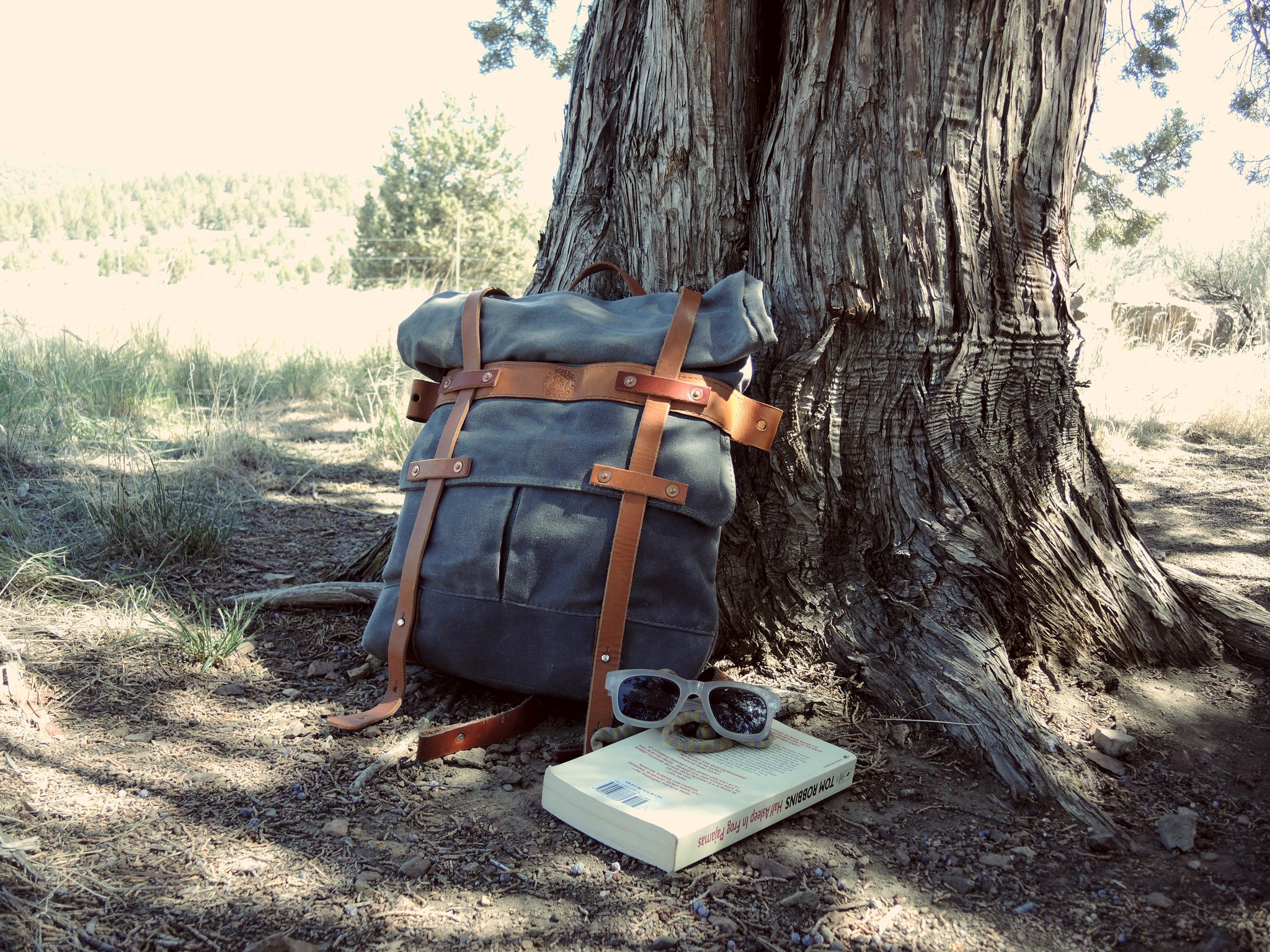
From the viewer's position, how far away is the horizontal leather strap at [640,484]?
5.62ft

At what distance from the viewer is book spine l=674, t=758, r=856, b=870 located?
4.31ft

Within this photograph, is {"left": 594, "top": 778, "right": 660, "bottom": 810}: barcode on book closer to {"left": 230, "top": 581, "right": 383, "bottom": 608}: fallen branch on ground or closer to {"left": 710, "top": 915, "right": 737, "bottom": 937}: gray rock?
{"left": 710, "top": 915, "right": 737, "bottom": 937}: gray rock

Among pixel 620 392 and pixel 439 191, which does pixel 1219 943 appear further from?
pixel 439 191

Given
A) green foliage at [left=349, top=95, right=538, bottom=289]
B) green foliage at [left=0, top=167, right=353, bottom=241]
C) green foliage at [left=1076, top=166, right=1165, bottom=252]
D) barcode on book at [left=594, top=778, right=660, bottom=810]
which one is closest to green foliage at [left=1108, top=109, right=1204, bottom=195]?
green foliage at [left=1076, top=166, right=1165, bottom=252]

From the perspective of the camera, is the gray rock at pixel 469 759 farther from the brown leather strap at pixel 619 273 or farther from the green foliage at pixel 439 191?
the green foliage at pixel 439 191

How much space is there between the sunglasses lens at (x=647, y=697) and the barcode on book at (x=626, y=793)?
0.62 ft

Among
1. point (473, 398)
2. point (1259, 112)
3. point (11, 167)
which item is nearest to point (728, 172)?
point (473, 398)

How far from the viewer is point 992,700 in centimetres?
169

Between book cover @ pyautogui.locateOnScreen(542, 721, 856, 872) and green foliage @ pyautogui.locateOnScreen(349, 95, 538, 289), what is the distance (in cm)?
2288

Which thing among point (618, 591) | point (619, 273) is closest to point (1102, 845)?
point (618, 591)

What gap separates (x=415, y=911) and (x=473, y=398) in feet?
3.67

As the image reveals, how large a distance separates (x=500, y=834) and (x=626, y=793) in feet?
0.77

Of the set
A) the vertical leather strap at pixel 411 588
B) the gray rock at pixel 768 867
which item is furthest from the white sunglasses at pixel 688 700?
the vertical leather strap at pixel 411 588

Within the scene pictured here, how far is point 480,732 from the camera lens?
1.73 m
